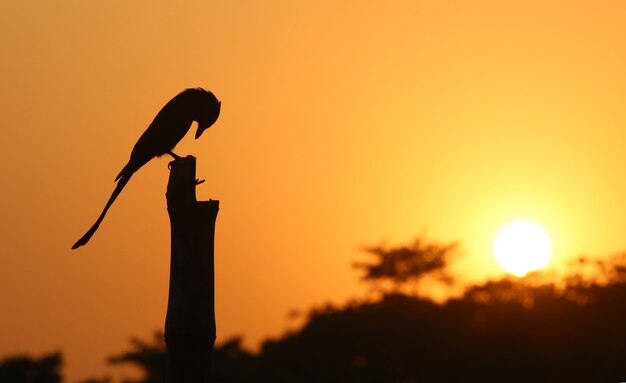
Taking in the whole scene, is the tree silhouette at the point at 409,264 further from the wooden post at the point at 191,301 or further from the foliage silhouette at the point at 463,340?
the wooden post at the point at 191,301

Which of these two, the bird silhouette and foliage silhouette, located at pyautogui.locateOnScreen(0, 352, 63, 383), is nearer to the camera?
the bird silhouette

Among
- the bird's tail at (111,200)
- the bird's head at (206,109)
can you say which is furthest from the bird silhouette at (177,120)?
the bird's tail at (111,200)

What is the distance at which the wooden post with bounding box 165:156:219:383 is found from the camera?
8281 millimetres

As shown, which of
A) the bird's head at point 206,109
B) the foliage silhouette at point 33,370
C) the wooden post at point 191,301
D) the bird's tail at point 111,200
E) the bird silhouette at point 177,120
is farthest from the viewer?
the foliage silhouette at point 33,370

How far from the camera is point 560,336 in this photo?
43312mm

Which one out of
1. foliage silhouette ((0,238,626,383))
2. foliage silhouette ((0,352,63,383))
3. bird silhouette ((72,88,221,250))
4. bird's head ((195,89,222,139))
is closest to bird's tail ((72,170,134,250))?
bird silhouette ((72,88,221,250))

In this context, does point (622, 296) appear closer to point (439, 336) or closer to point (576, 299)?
point (576, 299)

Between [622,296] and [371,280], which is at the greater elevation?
Result: [371,280]

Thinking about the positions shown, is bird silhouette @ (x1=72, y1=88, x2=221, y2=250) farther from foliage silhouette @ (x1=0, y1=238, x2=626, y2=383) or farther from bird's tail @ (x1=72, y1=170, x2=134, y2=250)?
foliage silhouette @ (x1=0, y1=238, x2=626, y2=383)

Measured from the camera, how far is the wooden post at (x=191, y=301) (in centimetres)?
828

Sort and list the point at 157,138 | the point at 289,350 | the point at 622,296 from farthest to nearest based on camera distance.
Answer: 1. the point at 289,350
2. the point at 622,296
3. the point at 157,138

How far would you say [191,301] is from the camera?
328 inches

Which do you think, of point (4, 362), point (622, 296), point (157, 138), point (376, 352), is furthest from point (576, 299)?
point (157, 138)

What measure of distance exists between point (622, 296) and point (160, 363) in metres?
18.7
